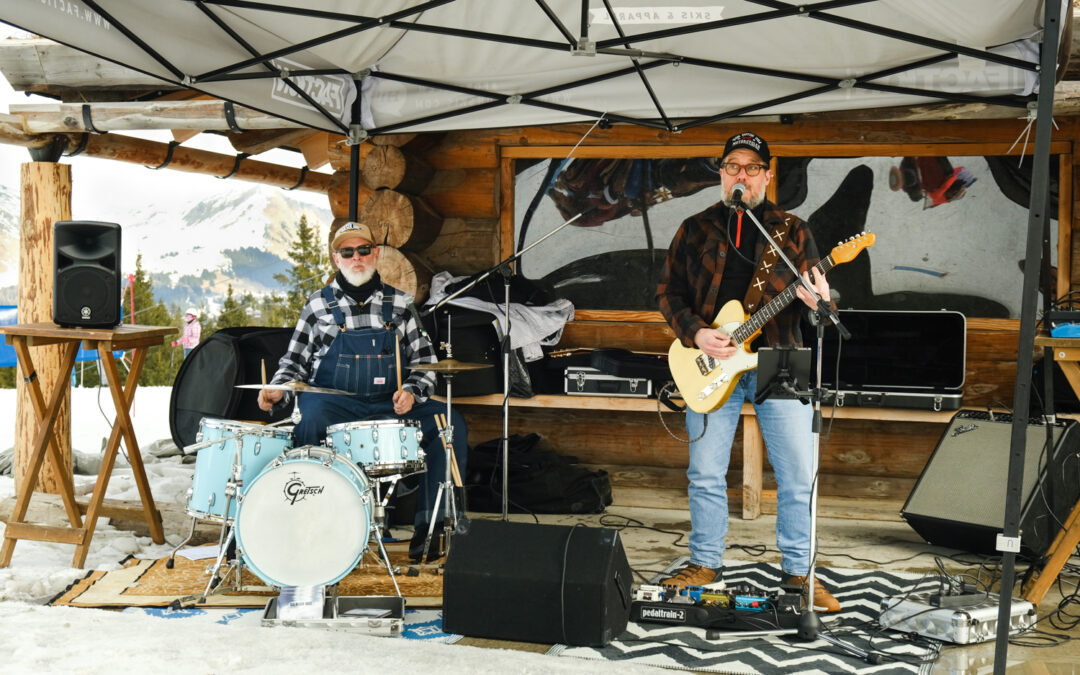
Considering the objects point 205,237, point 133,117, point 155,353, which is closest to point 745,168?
point 133,117

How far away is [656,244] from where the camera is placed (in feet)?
19.7

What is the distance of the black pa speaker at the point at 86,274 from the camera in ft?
13.8

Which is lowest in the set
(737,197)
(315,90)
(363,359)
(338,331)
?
(363,359)

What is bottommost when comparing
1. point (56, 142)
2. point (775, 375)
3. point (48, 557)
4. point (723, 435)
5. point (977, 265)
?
point (48, 557)

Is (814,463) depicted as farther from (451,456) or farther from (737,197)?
(451,456)

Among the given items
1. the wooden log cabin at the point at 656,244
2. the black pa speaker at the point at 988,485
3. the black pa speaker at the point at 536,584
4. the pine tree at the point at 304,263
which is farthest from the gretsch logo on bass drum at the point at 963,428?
the pine tree at the point at 304,263

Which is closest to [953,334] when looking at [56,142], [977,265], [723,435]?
[977,265]

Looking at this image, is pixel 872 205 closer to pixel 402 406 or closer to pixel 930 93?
pixel 930 93

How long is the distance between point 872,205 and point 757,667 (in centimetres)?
355

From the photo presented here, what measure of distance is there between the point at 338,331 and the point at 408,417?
0.51 meters

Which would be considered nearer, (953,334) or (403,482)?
(403,482)

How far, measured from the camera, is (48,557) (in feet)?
13.9

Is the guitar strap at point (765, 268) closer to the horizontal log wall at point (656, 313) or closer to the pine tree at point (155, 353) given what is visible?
the horizontal log wall at point (656, 313)

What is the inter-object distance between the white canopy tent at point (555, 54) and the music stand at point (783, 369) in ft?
3.89
